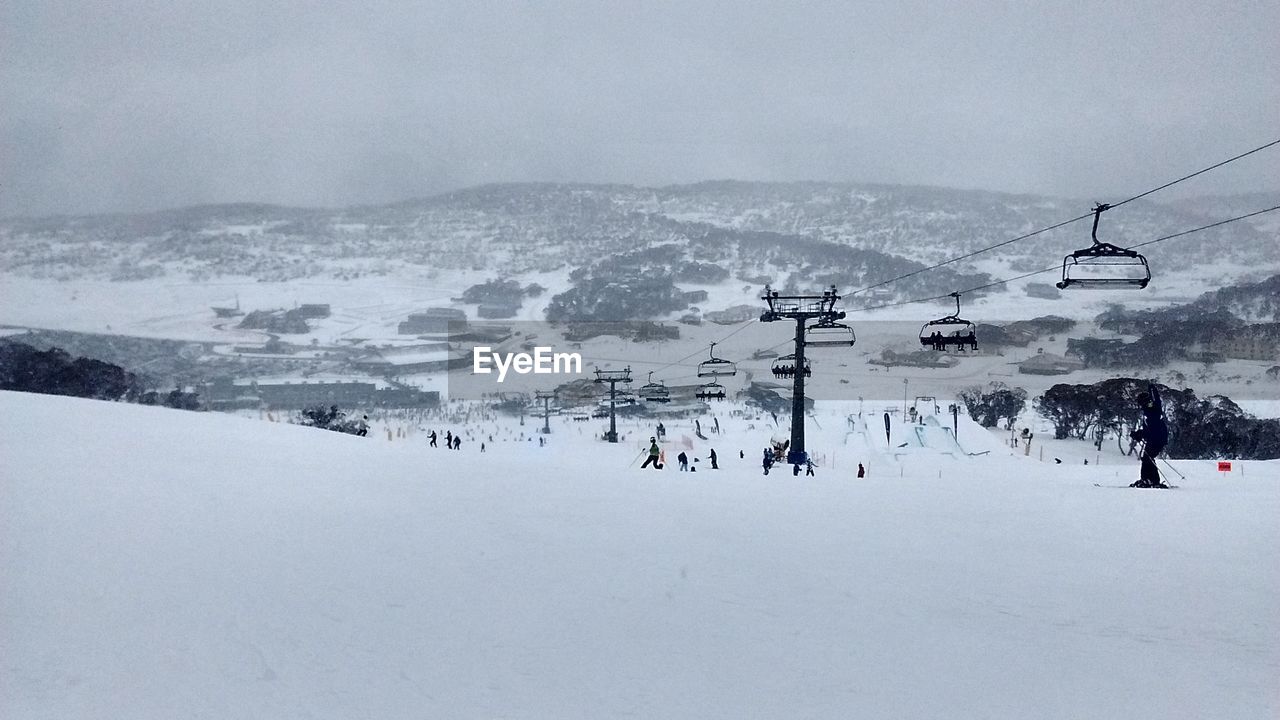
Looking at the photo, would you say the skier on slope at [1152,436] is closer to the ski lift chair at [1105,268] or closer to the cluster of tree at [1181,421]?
the ski lift chair at [1105,268]

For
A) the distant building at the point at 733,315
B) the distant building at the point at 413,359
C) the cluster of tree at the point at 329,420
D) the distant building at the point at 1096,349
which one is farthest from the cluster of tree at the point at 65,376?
the distant building at the point at 1096,349

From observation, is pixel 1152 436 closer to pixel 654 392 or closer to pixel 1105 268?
pixel 1105 268

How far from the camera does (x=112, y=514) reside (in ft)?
17.3

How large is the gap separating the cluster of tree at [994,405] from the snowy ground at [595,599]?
17.7m

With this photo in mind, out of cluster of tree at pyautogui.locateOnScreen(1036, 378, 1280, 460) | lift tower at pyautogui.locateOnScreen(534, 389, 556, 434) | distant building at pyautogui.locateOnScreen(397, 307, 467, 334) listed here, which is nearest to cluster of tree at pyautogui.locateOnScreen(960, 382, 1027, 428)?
cluster of tree at pyautogui.locateOnScreen(1036, 378, 1280, 460)

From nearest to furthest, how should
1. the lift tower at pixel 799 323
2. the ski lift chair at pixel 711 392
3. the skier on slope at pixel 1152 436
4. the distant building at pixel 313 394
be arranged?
the skier on slope at pixel 1152 436, the lift tower at pixel 799 323, the ski lift chair at pixel 711 392, the distant building at pixel 313 394

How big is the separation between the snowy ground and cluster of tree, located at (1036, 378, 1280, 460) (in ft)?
46.6

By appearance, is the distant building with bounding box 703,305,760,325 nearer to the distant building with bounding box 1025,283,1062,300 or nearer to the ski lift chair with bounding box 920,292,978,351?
the distant building with bounding box 1025,283,1062,300

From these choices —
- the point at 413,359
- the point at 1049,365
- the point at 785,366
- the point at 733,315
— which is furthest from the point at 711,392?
the point at 733,315

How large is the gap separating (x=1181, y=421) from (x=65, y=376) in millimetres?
29305

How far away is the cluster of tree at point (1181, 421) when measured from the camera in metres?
19.1

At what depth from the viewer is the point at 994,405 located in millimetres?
25078

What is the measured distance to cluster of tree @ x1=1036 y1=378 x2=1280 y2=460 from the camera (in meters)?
19.1

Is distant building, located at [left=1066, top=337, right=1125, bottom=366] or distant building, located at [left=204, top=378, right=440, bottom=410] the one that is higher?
distant building, located at [left=1066, top=337, right=1125, bottom=366]
